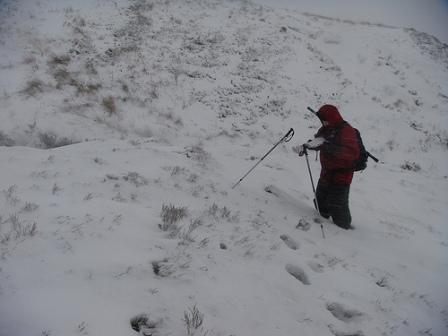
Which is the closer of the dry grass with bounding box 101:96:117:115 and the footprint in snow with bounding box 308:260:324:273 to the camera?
the footprint in snow with bounding box 308:260:324:273

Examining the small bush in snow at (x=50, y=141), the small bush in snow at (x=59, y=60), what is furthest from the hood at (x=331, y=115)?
the small bush in snow at (x=59, y=60)

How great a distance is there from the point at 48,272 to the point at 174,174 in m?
3.63

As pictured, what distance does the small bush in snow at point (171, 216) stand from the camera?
178 inches

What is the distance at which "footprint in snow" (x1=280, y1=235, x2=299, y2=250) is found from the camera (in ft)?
18.1

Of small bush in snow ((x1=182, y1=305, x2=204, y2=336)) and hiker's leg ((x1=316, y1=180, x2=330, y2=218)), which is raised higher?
small bush in snow ((x1=182, y1=305, x2=204, y2=336))

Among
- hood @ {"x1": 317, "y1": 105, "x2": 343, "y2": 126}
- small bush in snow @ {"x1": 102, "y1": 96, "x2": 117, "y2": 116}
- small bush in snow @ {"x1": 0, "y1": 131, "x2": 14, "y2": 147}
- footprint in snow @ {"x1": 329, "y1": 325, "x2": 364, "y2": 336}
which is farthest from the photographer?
small bush in snow @ {"x1": 102, "y1": 96, "x2": 117, "y2": 116}

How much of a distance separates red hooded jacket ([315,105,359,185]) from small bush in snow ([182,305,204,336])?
4.55 m

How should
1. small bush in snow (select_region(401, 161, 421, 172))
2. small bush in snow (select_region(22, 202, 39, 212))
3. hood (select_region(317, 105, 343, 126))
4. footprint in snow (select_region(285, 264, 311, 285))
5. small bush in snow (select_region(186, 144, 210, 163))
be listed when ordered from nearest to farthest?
1. small bush in snow (select_region(22, 202, 39, 212))
2. footprint in snow (select_region(285, 264, 311, 285))
3. hood (select_region(317, 105, 343, 126))
4. small bush in snow (select_region(186, 144, 210, 163))
5. small bush in snow (select_region(401, 161, 421, 172))

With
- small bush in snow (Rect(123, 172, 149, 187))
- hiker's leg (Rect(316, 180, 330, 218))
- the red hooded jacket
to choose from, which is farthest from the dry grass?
hiker's leg (Rect(316, 180, 330, 218))

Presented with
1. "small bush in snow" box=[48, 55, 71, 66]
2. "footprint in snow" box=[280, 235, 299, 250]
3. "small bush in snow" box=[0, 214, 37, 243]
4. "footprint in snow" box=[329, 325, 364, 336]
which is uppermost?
"small bush in snow" box=[0, 214, 37, 243]

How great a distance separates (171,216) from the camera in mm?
4754

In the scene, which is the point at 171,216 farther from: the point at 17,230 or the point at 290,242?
the point at 290,242

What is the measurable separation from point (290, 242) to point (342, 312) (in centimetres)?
148

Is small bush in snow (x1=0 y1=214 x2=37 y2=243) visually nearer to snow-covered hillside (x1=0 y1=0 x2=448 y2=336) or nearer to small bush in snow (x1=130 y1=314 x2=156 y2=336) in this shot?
snow-covered hillside (x1=0 y1=0 x2=448 y2=336)
